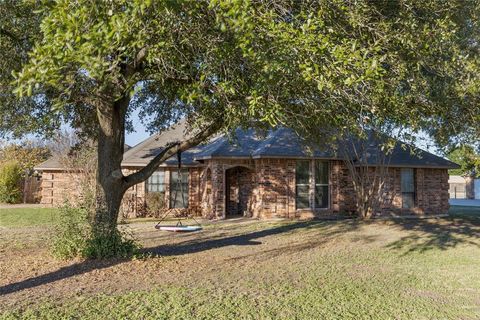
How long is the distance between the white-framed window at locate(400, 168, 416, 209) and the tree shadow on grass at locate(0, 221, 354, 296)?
5.56 m

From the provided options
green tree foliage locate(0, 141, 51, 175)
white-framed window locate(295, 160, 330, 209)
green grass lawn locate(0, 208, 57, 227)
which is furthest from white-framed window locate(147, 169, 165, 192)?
green tree foliage locate(0, 141, 51, 175)

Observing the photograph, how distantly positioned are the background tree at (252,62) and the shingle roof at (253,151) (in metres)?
7.73

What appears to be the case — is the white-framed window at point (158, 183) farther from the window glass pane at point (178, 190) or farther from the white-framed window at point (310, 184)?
the white-framed window at point (310, 184)

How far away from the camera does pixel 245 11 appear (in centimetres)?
524

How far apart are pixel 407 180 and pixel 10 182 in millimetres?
23844

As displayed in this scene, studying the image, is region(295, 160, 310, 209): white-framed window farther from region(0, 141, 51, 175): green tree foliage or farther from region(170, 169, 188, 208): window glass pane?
region(0, 141, 51, 175): green tree foliage

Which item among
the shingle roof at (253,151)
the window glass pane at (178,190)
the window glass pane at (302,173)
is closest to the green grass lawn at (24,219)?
the shingle roof at (253,151)

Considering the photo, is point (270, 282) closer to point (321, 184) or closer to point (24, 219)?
point (321, 184)

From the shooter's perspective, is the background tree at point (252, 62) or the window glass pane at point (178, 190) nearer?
the background tree at point (252, 62)

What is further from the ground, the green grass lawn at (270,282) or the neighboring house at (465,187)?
the neighboring house at (465,187)

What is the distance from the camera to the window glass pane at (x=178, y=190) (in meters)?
20.8

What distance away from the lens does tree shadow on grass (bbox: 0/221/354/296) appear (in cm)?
773

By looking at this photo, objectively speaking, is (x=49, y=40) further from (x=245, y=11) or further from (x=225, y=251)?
(x=225, y=251)

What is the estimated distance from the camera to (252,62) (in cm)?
631
